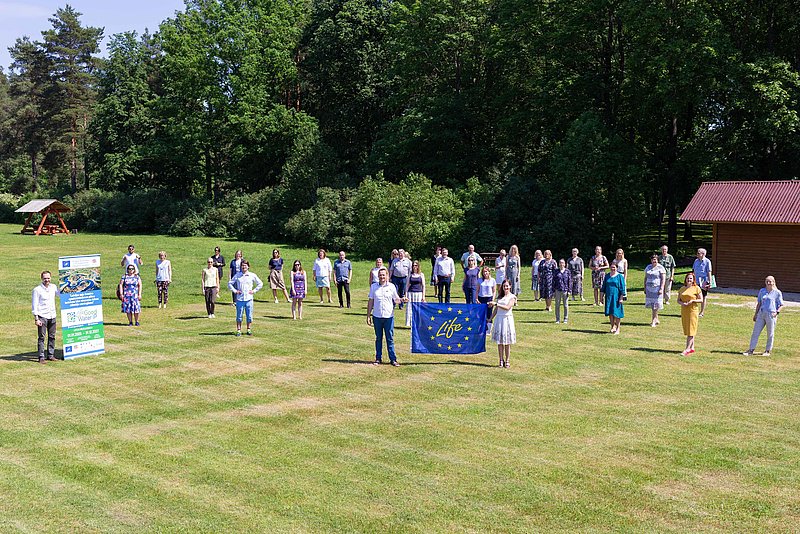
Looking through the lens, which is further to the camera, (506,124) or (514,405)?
(506,124)

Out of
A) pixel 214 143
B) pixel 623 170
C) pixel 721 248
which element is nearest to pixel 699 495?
pixel 721 248

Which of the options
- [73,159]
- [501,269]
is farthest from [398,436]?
[73,159]

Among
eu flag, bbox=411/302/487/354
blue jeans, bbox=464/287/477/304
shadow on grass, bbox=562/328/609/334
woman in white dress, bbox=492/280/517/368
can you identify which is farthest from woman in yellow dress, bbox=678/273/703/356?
blue jeans, bbox=464/287/477/304

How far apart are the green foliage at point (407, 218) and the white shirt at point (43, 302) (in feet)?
85.2

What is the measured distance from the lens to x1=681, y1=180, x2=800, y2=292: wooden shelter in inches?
1091

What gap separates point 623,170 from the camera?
43000 mm

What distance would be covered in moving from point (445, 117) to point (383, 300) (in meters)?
39.7

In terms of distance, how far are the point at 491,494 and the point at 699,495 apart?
2497 mm

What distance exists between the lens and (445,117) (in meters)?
53.4

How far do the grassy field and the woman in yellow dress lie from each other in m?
0.47

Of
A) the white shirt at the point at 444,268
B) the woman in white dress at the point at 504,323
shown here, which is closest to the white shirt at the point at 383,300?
the woman in white dress at the point at 504,323

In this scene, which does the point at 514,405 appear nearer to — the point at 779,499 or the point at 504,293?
the point at 504,293

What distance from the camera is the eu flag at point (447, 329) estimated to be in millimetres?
16656

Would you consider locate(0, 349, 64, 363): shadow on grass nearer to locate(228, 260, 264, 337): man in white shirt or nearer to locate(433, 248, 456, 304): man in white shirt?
locate(228, 260, 264, 337): man in white shirt
